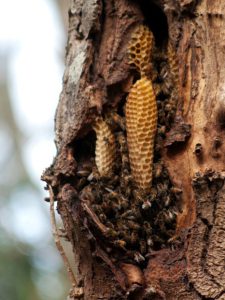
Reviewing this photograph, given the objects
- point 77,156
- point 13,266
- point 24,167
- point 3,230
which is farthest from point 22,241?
point 77,156

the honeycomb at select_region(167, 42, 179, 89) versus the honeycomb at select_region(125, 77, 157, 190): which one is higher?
the honeycomb at select_region(167, 42, 179, 89)

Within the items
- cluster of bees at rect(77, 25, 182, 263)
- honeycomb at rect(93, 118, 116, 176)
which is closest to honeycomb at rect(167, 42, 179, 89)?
cluster of bees at rect(77, 25, 182, 263)

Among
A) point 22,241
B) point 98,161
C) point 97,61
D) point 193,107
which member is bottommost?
point 22,241

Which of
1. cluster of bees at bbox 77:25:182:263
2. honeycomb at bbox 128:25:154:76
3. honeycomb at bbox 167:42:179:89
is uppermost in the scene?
honeycomb at bbox 128:25:154:76

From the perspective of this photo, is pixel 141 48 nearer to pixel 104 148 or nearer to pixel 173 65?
pixel 173 65

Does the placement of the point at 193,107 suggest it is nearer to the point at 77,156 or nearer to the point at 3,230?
the point at 77,156

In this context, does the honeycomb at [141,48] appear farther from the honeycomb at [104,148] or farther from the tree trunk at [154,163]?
Answer: the honeycomb at [104,148]

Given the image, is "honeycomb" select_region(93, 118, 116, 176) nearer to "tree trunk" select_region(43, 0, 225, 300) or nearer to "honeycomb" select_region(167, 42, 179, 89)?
"tree trunk" select_region(43, 0, 225, 300)
